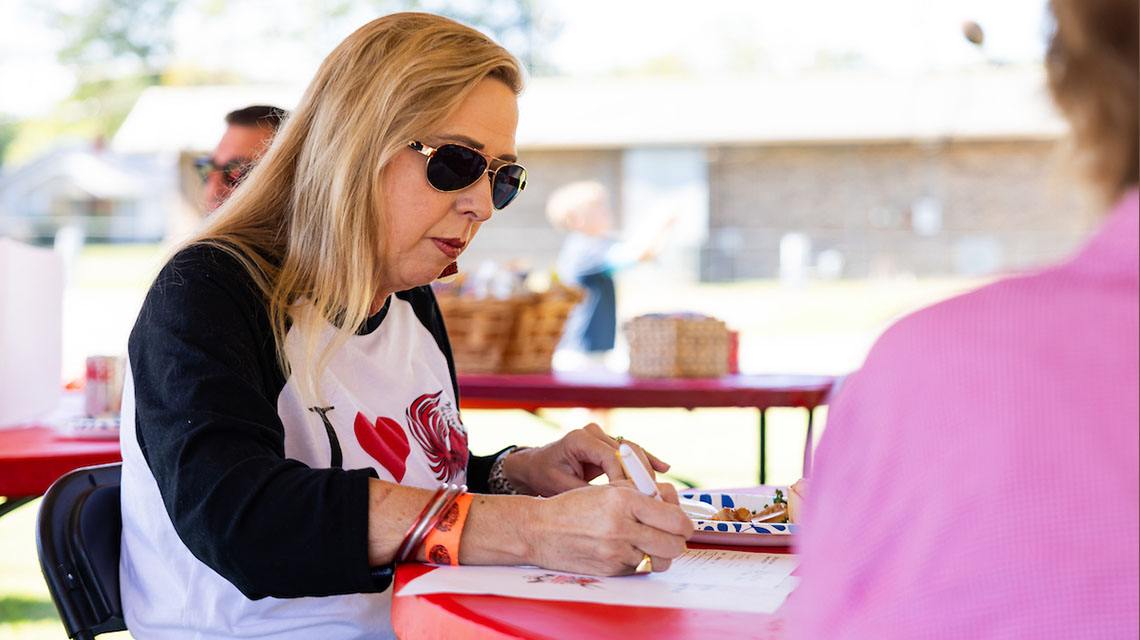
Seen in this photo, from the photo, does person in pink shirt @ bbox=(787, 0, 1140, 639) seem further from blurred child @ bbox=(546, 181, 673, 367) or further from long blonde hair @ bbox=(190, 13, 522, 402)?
blurred child @ bbox=(546, 181, 673, 367)

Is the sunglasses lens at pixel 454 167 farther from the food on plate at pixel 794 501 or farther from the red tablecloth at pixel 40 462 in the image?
the red tablecloth at pixel 40 462

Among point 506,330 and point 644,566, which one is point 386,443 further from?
point 506,330

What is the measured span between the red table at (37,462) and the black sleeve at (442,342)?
678mm

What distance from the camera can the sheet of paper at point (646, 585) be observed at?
3.56 ft

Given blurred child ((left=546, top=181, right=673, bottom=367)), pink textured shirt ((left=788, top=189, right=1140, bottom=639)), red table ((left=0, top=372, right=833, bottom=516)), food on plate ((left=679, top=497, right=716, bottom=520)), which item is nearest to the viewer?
pink textured shirt ((left=788, top=189, right=1140, bottom=639))

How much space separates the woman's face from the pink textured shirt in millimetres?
1023

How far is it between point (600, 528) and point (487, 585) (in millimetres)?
133

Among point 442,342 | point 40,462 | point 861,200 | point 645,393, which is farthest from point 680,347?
point 861,200

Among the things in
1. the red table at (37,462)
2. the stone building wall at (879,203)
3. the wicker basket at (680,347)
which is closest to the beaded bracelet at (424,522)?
the red table at (37,462)

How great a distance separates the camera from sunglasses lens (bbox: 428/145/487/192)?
62.1 inches

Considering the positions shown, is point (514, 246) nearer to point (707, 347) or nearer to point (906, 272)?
point (906, 272)

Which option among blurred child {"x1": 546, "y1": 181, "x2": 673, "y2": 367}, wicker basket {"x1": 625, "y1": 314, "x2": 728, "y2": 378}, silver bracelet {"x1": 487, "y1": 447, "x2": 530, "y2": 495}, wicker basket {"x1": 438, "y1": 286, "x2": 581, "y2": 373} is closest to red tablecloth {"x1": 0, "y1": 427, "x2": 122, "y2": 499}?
silver bracelet {"x1": 487, "y1": 447, "x2": 530, "y2": 495}

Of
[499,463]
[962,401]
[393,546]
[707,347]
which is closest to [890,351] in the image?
[962,401]

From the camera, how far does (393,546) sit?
1184 mm
